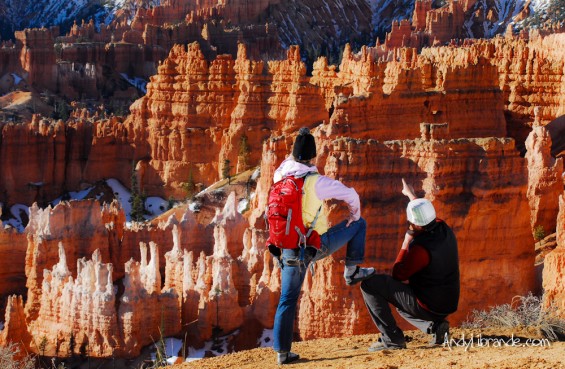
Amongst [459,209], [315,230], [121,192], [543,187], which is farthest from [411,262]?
[121,192]

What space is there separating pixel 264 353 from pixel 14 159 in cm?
5039

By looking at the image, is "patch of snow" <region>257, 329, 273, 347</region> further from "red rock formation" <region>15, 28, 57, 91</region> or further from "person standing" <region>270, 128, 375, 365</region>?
"red rock formation" <region>15, 28, 57, 91</region>

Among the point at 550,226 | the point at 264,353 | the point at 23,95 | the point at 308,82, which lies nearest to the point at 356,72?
the point at 308,82

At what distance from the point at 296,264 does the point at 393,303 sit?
140 cm

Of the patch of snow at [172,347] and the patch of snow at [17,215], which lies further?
the patch of snow at [17,215]

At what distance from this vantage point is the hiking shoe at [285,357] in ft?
53.4

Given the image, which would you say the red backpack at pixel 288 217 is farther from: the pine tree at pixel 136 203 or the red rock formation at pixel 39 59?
A: the red rock formation at pixel 39 59

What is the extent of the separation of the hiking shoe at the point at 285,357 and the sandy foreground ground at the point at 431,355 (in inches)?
4.0

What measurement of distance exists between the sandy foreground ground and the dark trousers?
0.31m

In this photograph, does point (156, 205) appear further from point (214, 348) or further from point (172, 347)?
point (172, 347)

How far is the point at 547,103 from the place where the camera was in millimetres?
50562

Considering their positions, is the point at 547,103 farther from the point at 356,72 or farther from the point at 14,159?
the point at 14,159

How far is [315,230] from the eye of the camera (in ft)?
52.8

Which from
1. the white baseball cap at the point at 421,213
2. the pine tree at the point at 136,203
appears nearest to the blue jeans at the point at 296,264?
the white baseball cap at the point at 421,213
